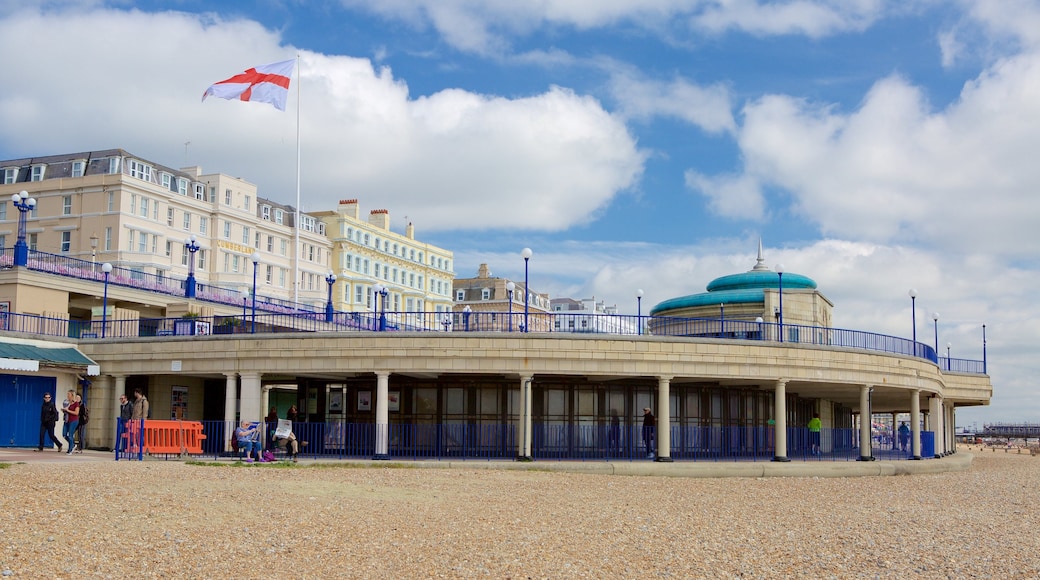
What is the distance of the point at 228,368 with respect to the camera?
1100 inches

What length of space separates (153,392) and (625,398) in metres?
14.0

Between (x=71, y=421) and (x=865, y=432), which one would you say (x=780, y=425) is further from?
(x=71, y=421)

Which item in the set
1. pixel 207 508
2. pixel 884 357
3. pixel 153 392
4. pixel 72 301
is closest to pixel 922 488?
Answer: pixel 884 357

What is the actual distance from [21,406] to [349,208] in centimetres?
5322

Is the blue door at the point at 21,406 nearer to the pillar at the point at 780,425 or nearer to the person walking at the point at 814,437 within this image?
the pillar at the point at 780,425

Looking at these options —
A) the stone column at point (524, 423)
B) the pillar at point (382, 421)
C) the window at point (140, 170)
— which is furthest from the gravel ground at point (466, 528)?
the window at point (140, 170)

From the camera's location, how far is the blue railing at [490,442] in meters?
27.3

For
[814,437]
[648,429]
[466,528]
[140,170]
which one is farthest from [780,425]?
[140,170]

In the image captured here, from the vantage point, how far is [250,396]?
2769cm

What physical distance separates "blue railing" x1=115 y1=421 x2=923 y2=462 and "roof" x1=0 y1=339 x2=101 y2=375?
151 inches

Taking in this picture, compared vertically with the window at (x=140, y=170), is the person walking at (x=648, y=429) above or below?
below

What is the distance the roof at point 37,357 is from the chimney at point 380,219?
5484 cm

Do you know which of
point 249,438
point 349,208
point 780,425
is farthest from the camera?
point 349,208

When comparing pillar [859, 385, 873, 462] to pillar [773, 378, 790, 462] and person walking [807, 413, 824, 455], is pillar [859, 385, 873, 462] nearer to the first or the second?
person walking [807, 413, 824, 455]
